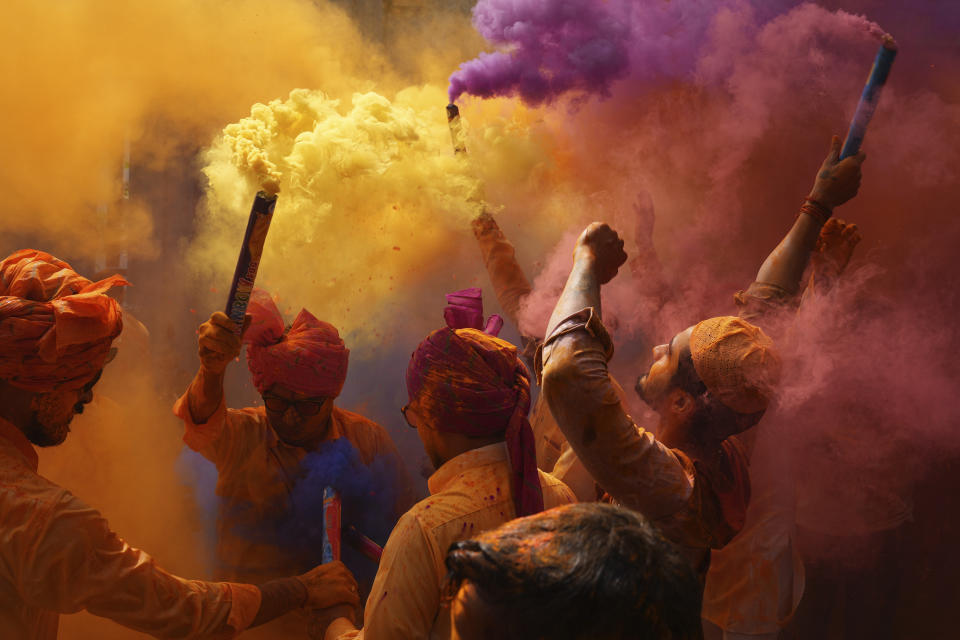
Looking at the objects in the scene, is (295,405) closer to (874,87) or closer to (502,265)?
(502,265)

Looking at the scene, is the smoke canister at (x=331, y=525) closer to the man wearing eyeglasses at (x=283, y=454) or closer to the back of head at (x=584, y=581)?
the man wearing eyeglasses at (x=283, y=454)

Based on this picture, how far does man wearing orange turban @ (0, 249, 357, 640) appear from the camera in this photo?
2406mm

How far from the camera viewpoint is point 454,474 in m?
2.40

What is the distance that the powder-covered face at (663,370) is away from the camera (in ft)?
9.50

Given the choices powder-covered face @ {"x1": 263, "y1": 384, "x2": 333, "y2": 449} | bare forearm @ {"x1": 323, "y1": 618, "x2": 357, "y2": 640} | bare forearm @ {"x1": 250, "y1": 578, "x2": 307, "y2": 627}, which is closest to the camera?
bare forearm @ {"x1": 323, "y1": 618, "x2": 357, "y2": 640}

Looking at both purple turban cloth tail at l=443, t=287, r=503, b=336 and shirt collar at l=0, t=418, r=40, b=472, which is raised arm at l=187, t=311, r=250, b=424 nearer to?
shirt collar at l=0, t=418, r=40, b=472

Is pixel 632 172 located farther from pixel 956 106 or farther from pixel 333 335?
pixel 333 335

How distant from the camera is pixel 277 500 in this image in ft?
12.1

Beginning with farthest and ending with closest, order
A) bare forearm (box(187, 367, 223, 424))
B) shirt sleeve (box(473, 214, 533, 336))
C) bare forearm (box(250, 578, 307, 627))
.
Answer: shirt sleeve (box(473, 214, 533, 336)) → bare forearm (box(187, 367, 223, 424)) → bare forearm (box(250, 578, 307, 627))

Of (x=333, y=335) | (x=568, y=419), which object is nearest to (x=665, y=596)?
(x=568, y=419)

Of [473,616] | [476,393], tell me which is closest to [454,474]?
[476,393]

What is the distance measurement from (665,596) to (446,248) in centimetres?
377

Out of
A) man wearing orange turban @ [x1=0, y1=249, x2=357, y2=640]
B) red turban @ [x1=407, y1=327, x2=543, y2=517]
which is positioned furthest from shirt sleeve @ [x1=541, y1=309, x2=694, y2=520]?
man wearing orange turban @ [x1=0, y1=249, x2=357, y2=640]

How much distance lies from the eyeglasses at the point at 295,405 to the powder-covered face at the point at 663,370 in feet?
5.19
